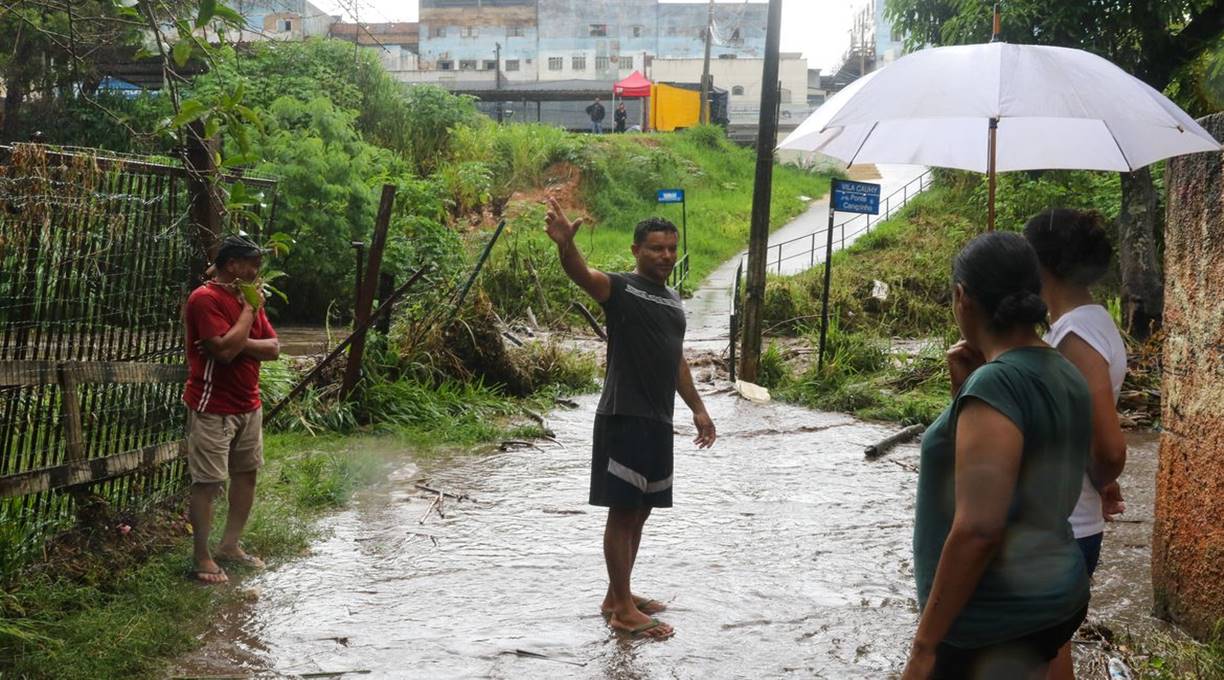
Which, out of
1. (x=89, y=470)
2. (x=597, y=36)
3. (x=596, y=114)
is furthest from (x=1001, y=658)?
(x=597, y=36)

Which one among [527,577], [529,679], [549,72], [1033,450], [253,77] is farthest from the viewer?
[549,72]

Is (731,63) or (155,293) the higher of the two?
(731,63)

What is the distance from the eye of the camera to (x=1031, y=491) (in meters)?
2.62

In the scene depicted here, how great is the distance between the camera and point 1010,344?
2.72 meters

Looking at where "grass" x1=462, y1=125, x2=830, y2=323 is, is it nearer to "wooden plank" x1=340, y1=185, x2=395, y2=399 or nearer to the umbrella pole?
"wooden plank" x1=340, y1=185, x2=395, y2=399

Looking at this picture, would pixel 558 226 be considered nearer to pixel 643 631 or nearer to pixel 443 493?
pixel 643 631

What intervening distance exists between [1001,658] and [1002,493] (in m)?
0.43

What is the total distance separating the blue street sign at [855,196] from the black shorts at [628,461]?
28.3 feet

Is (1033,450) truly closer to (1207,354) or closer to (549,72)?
(1207,354)

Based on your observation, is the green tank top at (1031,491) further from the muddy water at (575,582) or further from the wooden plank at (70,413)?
the wooden plank at (70,413)

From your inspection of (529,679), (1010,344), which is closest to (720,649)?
(529,679)

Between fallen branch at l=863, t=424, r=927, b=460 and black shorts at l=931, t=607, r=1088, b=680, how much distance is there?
294 inches

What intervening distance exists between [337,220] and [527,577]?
576 inches

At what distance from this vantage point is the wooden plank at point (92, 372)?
532cm
